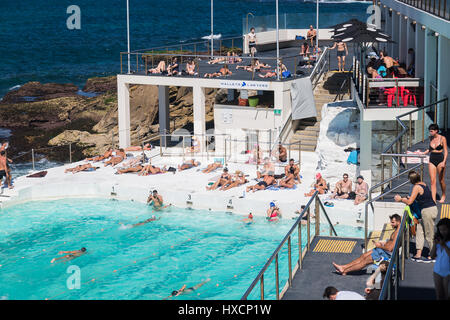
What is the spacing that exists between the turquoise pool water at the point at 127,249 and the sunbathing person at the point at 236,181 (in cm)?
125

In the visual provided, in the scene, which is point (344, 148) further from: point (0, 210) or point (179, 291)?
point (0, 210)

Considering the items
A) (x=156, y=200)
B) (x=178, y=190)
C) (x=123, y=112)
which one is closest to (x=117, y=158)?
(x=123, y=112)

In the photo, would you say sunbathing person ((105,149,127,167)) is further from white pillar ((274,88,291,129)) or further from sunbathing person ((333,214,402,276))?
sunbathing person ((333,214,402,276))

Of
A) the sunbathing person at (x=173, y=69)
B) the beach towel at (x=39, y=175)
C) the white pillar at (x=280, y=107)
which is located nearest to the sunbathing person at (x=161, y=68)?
the sunbathing person at (x=173, y=69)

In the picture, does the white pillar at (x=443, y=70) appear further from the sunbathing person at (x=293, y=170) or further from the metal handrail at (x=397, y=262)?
the metal handrail at (x=397, y=262)

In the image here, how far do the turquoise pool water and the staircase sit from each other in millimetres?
7188

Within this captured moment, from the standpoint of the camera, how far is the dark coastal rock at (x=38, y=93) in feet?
186

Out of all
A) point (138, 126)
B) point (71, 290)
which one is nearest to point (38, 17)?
point (138, 126)

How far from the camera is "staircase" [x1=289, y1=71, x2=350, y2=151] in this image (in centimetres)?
2848

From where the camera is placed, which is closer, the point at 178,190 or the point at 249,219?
the point at 249,219

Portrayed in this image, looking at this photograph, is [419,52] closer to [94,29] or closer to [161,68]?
[161,68]

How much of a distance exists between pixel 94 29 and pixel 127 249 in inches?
4031

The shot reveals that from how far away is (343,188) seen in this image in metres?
21.7

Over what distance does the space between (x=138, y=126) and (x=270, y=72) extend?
386 inches
